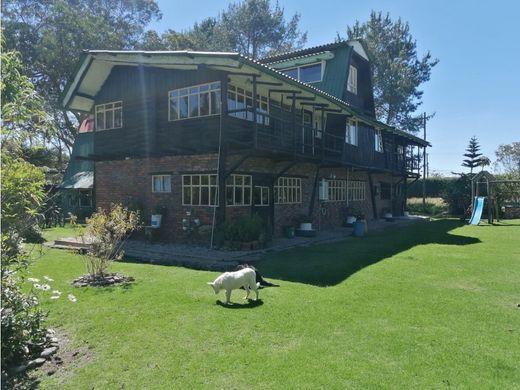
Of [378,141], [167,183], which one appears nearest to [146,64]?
[167,183]

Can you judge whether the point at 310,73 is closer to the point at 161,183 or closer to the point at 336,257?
the point at 161,183

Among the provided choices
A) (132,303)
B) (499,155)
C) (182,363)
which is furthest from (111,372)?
(499,155)

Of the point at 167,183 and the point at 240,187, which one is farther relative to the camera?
the point at 167,183

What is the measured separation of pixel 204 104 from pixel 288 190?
16.9 feet

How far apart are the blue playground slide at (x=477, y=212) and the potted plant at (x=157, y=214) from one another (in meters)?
17.5

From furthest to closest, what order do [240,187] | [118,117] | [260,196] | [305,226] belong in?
[118,117]
[305,226]
[260,196]
[240,187]

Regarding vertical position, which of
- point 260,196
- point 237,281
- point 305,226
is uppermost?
point 260,196

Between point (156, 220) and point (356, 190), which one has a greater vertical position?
point (356, 190)

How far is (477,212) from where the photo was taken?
75.1 feet

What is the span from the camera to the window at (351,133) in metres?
20.2

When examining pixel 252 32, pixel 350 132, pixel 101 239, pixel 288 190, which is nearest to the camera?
pixel 101 239

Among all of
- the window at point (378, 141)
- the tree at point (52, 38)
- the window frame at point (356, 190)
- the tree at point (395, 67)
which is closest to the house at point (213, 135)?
the window frame at point (356, 190)

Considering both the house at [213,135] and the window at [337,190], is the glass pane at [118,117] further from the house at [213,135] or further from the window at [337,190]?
the window at [337,190]

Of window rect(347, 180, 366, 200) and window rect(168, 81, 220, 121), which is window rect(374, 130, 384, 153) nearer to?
window rect(347, 180, 366, 200)
